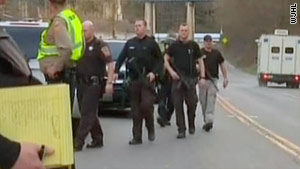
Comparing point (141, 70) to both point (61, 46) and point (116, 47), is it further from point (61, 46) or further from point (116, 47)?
point (116, 47)

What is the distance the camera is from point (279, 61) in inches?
1828

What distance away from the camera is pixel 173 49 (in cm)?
1364

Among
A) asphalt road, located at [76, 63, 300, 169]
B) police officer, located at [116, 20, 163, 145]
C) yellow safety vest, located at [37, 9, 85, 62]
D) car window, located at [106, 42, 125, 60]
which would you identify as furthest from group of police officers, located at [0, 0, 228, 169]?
car window, located at [106, 42, 125, 60]

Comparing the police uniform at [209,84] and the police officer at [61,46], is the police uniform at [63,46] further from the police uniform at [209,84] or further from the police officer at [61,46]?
the police uniform at [209,84]

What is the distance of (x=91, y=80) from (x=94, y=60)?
322 millimetres

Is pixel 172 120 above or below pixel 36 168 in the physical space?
below

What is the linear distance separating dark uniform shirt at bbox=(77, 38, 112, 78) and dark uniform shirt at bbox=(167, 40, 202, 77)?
7.20 feet

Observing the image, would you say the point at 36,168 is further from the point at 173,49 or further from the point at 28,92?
the point at 173,49

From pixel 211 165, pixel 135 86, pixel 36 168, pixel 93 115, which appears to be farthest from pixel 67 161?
pixel 135 86

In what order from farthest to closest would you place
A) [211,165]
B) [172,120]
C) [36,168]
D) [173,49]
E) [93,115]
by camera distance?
[172,120]
[173,49]
[93,115]
[211,165]
[36,168]

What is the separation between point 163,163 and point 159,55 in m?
2.48

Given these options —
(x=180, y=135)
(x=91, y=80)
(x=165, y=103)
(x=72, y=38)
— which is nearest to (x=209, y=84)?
(x=165, y=103)

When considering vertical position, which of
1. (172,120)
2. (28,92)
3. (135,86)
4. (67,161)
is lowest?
(172,120)

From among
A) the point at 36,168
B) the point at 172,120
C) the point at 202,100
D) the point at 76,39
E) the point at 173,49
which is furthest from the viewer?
the point at 172,120
